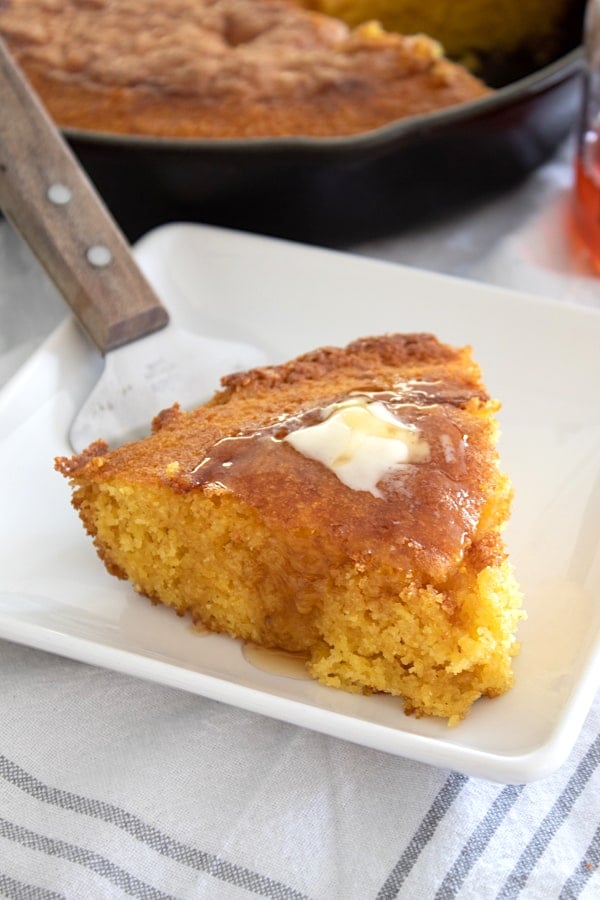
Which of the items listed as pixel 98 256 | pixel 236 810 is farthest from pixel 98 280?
pixel 236 810

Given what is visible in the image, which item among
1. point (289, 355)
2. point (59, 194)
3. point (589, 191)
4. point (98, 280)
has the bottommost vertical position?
point (589, 191)

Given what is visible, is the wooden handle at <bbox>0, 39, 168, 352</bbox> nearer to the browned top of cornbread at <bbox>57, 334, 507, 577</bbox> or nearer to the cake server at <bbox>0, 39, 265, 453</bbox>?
the cake server at <bbox>0, 39, 265, 453</bbox>

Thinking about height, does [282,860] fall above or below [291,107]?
below

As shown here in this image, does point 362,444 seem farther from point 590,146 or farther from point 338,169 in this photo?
point 590,146

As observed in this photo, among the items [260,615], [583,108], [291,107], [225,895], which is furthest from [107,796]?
[583,108]

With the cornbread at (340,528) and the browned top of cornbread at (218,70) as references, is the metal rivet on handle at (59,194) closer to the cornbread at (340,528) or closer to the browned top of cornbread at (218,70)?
the browned top of cornbread at (218,70)

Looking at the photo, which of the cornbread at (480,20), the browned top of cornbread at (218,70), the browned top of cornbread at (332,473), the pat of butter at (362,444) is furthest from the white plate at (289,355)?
the cornbread at (480,20)

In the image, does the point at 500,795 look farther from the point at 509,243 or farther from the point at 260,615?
the point at 509,243
